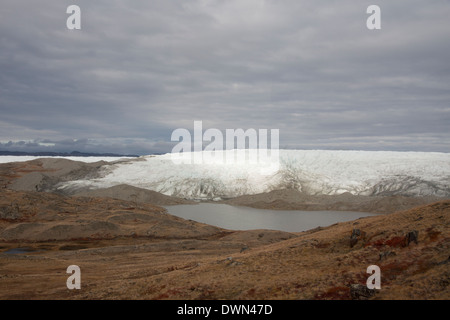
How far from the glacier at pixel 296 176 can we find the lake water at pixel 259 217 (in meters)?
16.5

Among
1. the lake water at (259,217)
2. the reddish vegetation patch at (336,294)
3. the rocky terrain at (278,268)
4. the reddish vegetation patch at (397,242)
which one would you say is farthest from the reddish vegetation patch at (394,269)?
the lake water at (259,217)

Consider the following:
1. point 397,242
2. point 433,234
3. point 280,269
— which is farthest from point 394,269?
point 280,269

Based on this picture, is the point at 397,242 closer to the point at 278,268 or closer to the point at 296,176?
the point at 278,268

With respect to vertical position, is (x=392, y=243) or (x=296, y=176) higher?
(x=296, y=176)

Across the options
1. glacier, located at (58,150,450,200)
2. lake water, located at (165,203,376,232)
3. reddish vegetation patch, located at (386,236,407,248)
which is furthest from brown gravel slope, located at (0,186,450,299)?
glacier, located at (58,150,450,200)

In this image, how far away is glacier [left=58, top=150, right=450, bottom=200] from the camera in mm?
78125

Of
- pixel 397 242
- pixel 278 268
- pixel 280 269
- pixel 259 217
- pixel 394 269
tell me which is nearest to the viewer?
pixel 394 269

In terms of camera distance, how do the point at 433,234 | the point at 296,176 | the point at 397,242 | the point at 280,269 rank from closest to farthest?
the point at 433,234 < the point at 397,242 < the point at 280,269 < the point at 296,176

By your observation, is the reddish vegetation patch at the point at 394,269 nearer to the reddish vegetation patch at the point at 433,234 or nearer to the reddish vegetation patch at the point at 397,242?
the reddish vegetation patch at the point at 397,242

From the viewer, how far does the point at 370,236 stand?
680 inches

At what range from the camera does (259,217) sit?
191 feet

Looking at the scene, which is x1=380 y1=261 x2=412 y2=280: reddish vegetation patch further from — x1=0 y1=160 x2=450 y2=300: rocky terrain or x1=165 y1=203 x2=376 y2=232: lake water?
x1=165 y1=203 x2=376 y2=232: lake water

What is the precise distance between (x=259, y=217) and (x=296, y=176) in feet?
113

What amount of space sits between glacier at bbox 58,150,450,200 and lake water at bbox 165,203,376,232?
650 inches
